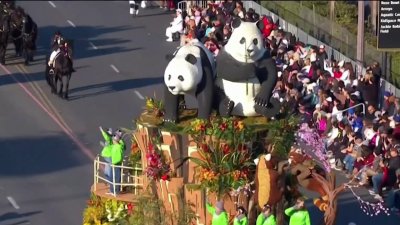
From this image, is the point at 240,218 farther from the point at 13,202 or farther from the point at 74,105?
the point at 74,105

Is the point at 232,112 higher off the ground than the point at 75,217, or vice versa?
the point at 232,112

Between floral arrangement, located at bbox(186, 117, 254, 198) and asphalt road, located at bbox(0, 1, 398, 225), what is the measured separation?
4290 mm

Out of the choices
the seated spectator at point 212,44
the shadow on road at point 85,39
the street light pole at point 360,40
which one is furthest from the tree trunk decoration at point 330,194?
the shadow on road at point 85,39

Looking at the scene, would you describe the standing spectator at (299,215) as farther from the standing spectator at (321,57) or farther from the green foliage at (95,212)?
the standing spectator at (321,57)

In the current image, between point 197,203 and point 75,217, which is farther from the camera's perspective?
point 75,217

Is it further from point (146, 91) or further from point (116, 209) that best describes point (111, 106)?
point (116, 209)

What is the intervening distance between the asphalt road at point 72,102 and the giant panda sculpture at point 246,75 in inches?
225

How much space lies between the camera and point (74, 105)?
1681 inches

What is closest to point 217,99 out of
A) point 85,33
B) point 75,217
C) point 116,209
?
point 116,209

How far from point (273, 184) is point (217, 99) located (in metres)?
2.00

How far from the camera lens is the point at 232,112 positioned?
30.1 metres

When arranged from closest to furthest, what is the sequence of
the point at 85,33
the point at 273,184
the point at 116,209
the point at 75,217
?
the point at 273,184, the point at 116,209, the point at 75,217, the point at 85,33

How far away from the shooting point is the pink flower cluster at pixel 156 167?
30000 millimetres

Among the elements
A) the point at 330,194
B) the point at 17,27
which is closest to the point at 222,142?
the point at 330,194
